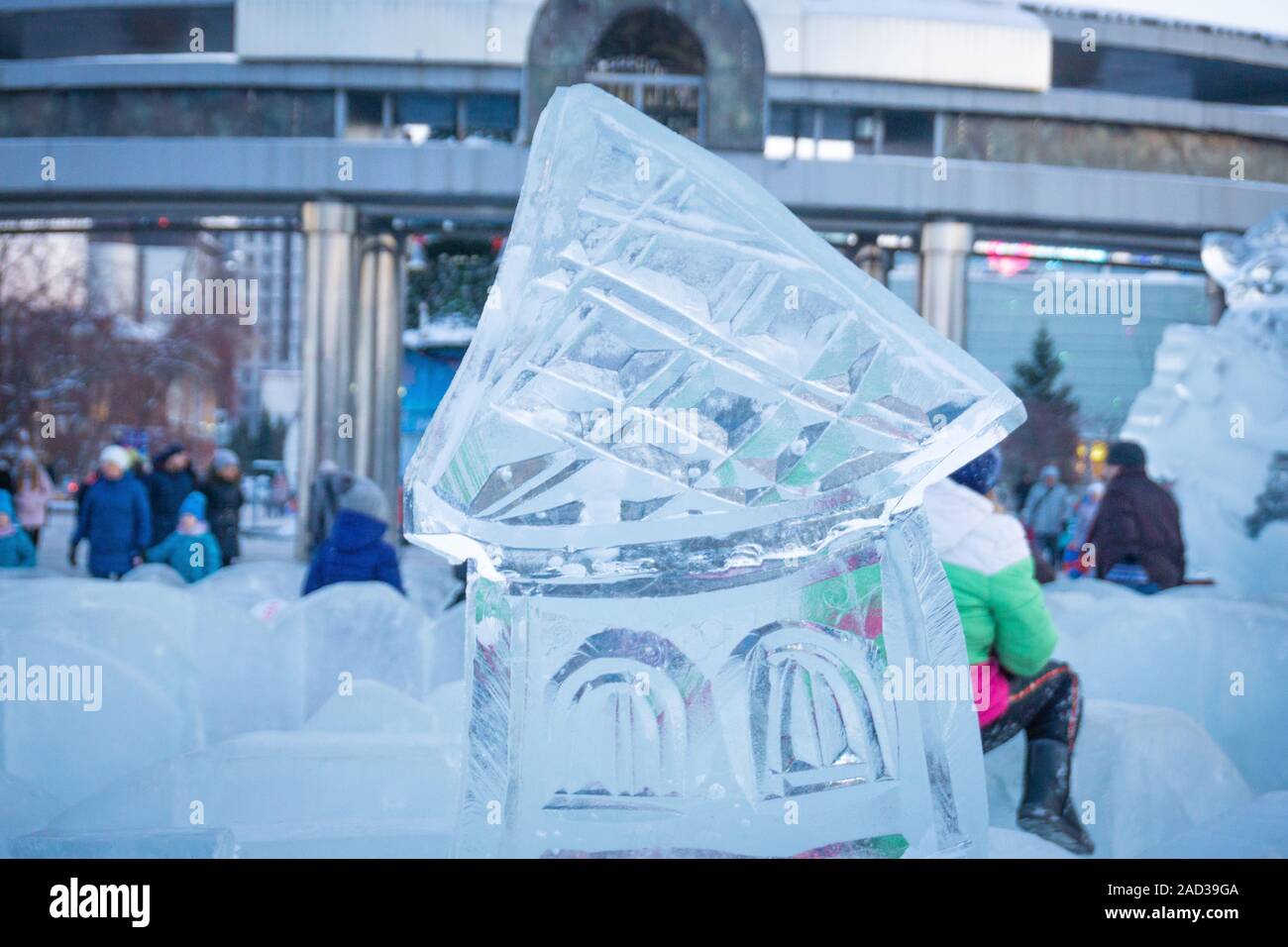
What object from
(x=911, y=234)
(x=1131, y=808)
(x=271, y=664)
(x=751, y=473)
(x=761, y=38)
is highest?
(x=761, y=38)

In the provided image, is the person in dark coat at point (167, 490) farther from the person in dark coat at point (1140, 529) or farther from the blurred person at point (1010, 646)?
the blurred person at point (1010, 646)

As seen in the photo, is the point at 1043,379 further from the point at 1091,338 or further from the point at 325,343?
the point at 325,343

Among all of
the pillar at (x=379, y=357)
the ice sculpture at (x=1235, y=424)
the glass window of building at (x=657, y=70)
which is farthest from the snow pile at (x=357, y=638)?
the pillar at (x=379, y=357)

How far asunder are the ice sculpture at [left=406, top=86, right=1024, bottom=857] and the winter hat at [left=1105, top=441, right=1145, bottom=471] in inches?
182

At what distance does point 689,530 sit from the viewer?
229 cm

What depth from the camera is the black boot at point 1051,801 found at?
339 centimetres

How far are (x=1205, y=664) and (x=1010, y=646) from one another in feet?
5.64

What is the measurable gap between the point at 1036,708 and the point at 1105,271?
59.7ft

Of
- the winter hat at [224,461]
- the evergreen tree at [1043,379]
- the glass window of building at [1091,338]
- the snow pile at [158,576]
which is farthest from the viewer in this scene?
the glass window of building at [1091,338]

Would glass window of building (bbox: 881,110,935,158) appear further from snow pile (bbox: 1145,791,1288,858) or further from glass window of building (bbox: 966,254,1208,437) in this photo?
glass window of building (bbox: 966,254,1208,437)

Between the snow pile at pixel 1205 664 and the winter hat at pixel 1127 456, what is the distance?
1.82 meters
